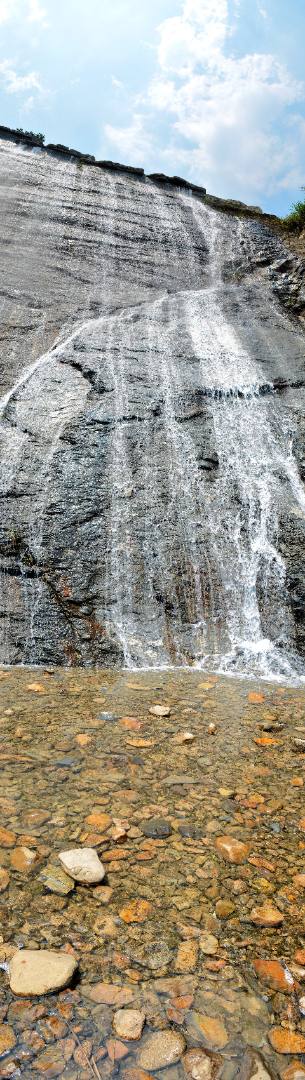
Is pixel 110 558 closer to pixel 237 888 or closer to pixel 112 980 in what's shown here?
pixel 237 888

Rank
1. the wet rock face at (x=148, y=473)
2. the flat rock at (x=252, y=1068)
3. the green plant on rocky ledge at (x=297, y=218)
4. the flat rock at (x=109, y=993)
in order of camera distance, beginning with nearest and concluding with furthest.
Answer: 1. the flat rock at (x=252, y=1068)
2. the flat rock at (x=109, y=993)
3. the wet rock face at (x=148, y=473)
4. the green plant on rocky ledge at (x=297, y=218)

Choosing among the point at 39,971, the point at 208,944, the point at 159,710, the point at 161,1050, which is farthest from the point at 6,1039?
the point at 159,710

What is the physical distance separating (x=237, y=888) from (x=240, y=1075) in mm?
915

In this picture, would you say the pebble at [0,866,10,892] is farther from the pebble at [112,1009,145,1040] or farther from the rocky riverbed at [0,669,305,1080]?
the pebble at [112,1009,145,1040]

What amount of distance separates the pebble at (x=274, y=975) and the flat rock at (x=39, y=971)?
68 centimetres

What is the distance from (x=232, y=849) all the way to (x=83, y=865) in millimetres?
759

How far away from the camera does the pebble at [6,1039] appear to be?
186 centimetres

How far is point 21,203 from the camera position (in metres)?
18.2

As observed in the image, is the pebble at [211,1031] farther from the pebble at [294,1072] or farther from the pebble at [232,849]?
the pebble at [232,849]

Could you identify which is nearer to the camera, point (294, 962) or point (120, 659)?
point (294, 962)

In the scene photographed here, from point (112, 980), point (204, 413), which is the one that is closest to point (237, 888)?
point (112, 980)

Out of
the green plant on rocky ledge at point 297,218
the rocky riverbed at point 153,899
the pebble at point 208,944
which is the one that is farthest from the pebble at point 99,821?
the green plant on rocky ledge at point 297,218

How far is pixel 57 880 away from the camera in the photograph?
2691 millimetres

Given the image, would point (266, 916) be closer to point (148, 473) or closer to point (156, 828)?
point (156, 828)
